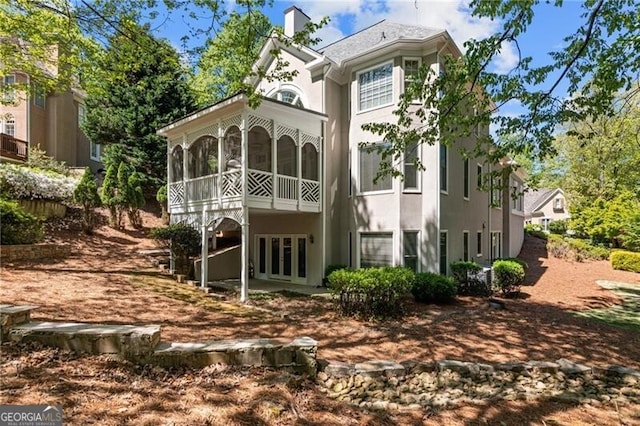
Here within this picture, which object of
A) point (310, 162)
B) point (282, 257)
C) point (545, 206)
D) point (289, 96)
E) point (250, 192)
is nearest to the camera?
point (250, 192)

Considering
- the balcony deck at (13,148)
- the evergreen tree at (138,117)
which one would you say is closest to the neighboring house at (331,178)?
the evergreen tree at (138,117)

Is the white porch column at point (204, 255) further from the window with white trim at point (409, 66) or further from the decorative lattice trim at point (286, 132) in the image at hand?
the window with white trim at point (409, 66)

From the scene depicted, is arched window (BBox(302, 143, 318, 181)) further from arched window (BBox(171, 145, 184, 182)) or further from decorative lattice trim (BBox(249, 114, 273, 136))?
arched window (BBox(171, 145, 184, 182))

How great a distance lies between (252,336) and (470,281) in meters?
9.01

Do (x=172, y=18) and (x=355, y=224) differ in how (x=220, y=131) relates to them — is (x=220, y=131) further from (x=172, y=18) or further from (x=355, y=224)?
(x=355, y=224)

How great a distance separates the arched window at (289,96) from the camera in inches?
601

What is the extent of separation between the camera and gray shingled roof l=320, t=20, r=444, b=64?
13.0m

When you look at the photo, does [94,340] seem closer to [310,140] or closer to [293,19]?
[310,140]

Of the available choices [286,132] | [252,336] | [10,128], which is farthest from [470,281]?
[10,128]

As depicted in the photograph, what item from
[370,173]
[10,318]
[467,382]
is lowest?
[467,382]

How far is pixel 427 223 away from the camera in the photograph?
12.7 meters

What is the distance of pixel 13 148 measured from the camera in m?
20.9

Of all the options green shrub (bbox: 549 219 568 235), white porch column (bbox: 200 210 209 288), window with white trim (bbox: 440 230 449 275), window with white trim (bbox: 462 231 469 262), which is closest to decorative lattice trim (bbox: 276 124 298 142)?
white porch column (bbox: 200 210 209 288)

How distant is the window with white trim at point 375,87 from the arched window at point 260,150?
15.2 ft
